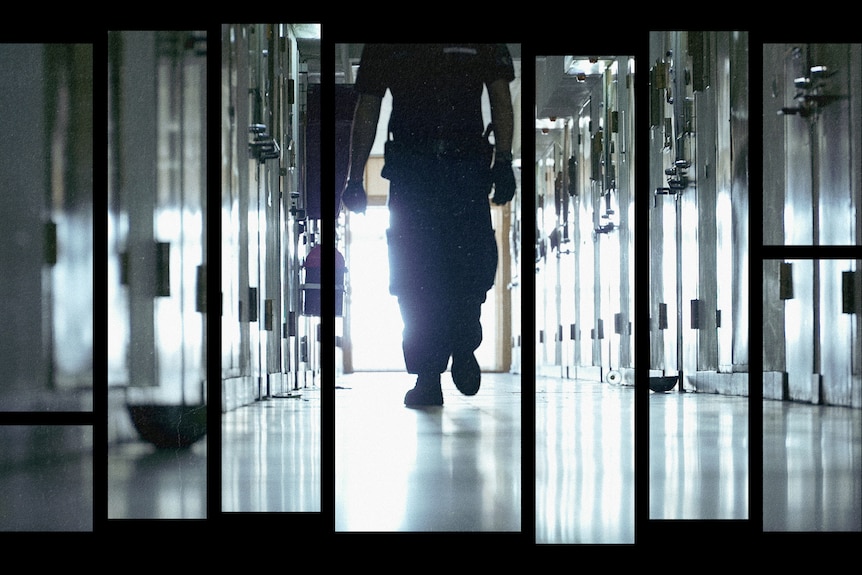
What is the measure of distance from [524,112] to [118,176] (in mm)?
2726

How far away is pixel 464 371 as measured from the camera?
4.42 metres

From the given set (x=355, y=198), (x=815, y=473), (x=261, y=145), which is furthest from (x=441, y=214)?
(x=261, y=145)

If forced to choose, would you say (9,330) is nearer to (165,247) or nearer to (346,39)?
(165,247)

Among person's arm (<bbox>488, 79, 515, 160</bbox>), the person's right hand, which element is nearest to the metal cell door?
the person's right hand

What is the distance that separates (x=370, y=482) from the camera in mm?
3527

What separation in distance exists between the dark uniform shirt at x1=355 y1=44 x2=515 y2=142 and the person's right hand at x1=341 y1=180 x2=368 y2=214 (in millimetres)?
671

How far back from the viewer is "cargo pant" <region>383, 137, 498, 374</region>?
→ 4.40 metres

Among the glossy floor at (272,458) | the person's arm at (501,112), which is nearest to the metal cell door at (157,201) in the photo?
the glossy floor at (272,458)

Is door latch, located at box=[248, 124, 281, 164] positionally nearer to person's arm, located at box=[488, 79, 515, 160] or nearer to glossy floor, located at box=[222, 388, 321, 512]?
glossy floor, located at box=[222, 388, 321, 512]

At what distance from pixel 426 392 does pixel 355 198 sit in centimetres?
189

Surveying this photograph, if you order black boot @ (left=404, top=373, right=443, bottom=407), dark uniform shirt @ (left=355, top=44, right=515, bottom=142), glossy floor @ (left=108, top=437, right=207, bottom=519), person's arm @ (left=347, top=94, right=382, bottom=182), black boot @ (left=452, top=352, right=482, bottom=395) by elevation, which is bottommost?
glossy floor @ (left=108, top=437, right=207, bottom=519)

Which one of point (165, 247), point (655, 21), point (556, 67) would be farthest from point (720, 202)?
point (655, 21)

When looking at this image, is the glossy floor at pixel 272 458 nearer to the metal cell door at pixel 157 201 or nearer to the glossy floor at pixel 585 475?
the metal cell door at pixel 157 201

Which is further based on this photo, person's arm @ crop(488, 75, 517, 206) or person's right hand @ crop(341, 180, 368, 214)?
person's arm @ crop(488, 75, 517, 206)
